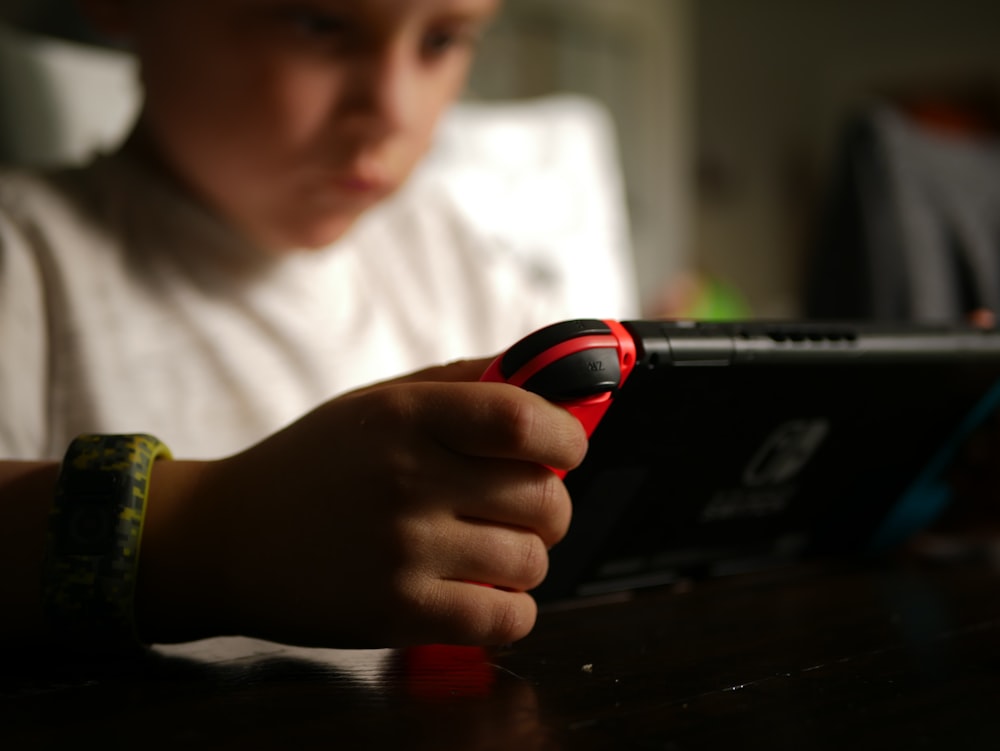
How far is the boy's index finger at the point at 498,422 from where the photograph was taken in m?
0.30

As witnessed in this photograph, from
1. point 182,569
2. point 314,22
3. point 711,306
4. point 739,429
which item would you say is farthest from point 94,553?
point 711,306

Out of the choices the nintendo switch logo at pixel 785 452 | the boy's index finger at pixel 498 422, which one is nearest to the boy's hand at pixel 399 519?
the boy's index finger at pixel 498 422

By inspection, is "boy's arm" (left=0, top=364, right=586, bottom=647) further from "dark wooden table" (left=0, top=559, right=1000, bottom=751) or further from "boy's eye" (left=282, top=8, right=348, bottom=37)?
"boy's eye" (left=282, top=8, right=348, bottom=37)

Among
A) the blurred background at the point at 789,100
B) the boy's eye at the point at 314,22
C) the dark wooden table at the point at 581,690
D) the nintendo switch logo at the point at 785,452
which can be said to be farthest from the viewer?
the blurred background at the point at 789,100

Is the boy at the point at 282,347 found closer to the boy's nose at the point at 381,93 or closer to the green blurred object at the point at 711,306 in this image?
the boy's nose at the point at 381,93

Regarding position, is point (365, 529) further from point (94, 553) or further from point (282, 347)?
point (282, 347)

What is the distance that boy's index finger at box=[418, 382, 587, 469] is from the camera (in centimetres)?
30

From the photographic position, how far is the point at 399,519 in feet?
1.02

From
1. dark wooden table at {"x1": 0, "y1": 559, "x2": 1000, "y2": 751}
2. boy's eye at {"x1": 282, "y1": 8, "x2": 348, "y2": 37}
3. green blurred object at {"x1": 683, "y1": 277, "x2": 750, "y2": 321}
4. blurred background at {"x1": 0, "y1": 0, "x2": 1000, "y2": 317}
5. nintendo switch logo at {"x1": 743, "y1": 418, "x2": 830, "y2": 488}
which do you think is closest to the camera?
dark wooden table at {"x1": 0, "y1": 559, "x2": 1000, "y2": 751}

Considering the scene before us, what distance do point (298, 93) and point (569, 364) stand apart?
35 centimetres

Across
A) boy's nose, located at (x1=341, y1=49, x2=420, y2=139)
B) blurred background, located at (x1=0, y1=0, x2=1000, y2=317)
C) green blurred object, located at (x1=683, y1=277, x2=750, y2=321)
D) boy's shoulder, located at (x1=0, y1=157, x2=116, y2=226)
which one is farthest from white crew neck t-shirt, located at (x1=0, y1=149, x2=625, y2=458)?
blurred background, located at (x1=0, y1=0, x2=1000, y2=317)

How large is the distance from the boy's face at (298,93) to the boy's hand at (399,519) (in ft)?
0.98

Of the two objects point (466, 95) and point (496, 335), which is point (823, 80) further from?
point (496, 335)

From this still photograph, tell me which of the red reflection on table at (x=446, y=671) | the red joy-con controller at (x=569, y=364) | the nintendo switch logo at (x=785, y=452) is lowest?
the red reflection on table at (x=446, y=671)
